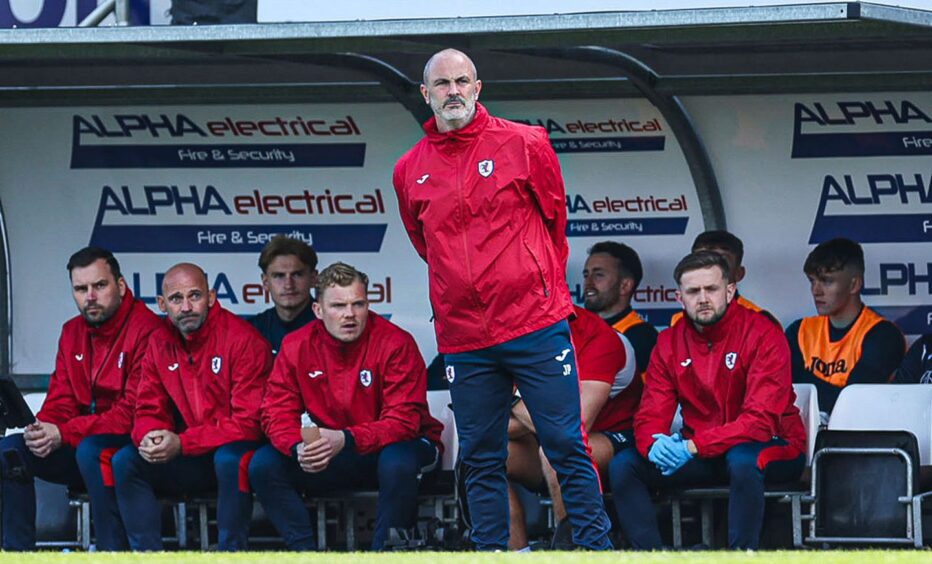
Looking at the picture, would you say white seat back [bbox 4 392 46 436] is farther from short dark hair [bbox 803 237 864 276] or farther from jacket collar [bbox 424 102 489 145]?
short dark hair [bbox 803 237 864 276]

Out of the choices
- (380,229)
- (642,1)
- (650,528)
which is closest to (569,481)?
(650,528)

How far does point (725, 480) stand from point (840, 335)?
3.90 feet

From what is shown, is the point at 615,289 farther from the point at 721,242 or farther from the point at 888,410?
the point at 888,410

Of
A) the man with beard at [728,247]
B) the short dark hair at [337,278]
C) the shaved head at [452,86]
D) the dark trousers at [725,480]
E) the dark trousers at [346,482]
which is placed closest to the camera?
the shaved head at [452,86]

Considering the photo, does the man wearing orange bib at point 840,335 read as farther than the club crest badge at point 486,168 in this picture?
Yes

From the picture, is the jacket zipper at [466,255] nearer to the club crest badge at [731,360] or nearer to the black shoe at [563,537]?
the black shoe at [563,537]

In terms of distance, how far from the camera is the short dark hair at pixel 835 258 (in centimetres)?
806

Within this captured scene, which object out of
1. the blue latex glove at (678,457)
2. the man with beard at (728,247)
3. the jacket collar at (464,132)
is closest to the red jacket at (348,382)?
the blue latex glove at (678,457)

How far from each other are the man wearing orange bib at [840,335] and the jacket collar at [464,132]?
2477 mm

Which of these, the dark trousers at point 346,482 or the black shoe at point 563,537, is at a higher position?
the dark trousers at point 346,482

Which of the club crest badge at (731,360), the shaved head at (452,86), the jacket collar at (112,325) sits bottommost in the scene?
the club crest badge at (731,360)

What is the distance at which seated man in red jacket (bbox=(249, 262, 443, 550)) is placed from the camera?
284 inches

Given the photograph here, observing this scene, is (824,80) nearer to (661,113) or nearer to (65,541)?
(661,113)

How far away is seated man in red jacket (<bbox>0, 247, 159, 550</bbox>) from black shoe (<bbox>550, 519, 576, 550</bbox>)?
182 cm
